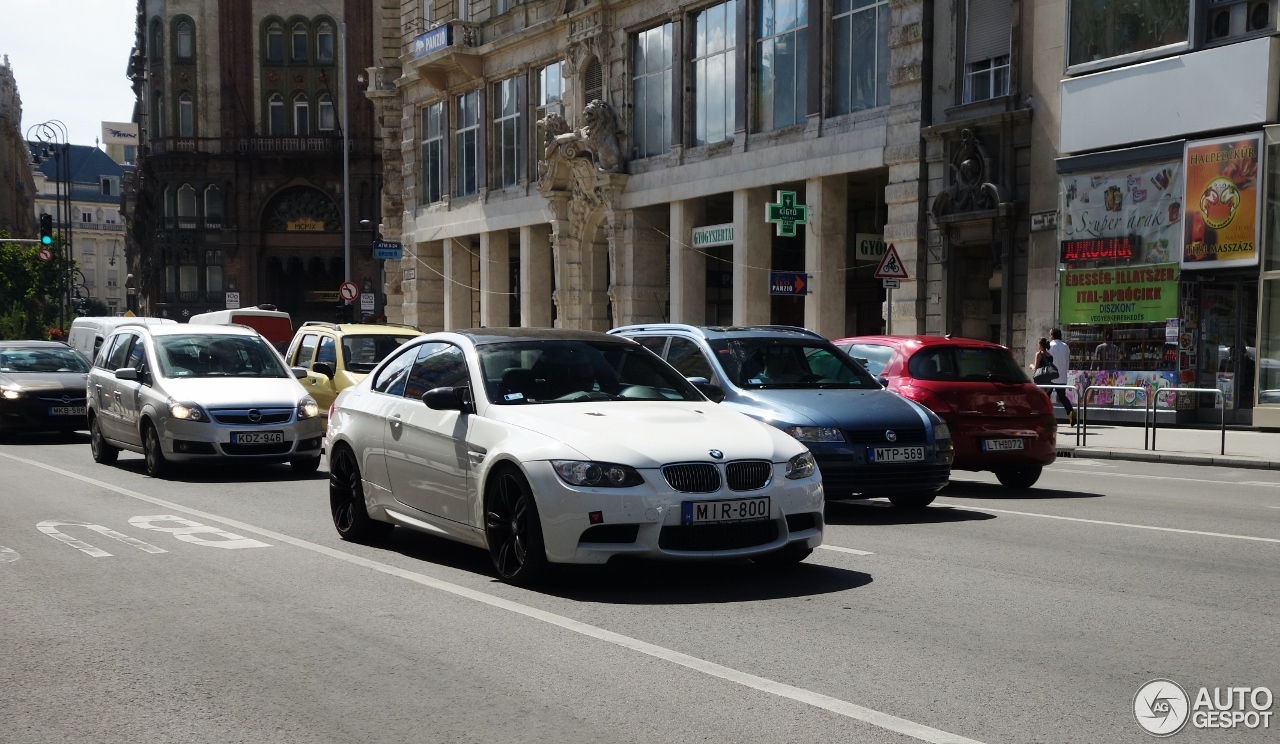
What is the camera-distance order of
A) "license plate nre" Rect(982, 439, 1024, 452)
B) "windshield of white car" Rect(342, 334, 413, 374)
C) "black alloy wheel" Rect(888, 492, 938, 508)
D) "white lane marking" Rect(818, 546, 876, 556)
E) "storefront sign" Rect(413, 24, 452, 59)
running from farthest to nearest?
"storefront sign" Rect(413, 24, 452, 59) < "windshield of white car" Rect(342, 334, 413, 374) < "license plate nre" Rect(982, 439, 1024, 452) < "black alloy wheel" Rect(888, 492, 938, 508) < "white lane marking" Rect(818, 546, 876, 556)

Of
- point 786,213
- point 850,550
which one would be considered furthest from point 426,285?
point 850,550

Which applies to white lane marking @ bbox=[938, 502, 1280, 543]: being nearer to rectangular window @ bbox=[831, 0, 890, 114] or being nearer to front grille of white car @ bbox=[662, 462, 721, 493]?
front grille of white car @ bbox=[662, 462, 721, 493]

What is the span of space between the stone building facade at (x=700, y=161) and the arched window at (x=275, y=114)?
90.5 ft

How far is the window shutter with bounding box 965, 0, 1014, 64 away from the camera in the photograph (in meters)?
26.4

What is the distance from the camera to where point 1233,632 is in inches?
260

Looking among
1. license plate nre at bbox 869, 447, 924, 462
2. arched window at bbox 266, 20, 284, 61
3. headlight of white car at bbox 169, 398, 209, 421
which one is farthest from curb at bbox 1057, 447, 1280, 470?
arched window at bbox 266, 20, 284, 61

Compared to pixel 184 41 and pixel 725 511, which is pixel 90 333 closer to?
pixel 725 511

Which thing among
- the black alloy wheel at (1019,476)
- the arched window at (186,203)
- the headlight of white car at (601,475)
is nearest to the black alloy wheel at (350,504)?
the headlight of white car at (601,475)

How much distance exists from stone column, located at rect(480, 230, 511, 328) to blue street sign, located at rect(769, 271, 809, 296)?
1733cm

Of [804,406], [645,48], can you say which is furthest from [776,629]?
[645,48]

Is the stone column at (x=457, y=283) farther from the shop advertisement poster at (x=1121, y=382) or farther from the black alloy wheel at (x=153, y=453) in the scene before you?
the black alloy wheel at (x=153, y=453)

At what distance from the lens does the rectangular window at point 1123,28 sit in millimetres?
23703

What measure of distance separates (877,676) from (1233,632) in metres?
2.02

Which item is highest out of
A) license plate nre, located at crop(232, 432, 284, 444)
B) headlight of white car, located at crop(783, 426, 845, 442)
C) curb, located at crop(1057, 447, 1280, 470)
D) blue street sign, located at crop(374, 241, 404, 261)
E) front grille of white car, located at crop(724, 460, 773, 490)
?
blue street sign, located at crop(374, 241, 404, 261)
